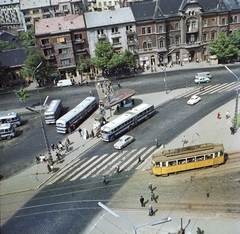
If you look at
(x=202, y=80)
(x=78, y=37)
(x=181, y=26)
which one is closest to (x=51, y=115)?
(x=78, y=37)

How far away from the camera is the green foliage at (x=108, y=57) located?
3152 inches

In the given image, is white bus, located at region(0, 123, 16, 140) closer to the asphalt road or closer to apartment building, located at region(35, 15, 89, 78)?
the asphalt road

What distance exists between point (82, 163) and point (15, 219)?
1323 centimetres

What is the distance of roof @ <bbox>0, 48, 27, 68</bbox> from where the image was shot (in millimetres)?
86500

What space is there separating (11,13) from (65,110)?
135 meters

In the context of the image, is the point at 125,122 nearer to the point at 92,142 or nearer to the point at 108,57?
the point at 92,142

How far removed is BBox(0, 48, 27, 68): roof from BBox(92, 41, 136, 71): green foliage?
894 inches

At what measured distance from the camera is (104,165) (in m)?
43.4

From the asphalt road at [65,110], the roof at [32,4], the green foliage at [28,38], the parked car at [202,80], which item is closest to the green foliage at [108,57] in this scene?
the asphalt road at [65,110]

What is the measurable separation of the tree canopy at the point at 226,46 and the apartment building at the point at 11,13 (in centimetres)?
12818

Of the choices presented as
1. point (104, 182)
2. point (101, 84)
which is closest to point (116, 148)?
point (104, 182)

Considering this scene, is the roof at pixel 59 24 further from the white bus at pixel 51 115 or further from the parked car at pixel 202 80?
the parked car at pixel 202 80

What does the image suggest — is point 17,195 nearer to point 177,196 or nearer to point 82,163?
point 82,163

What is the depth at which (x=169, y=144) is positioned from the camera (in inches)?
1839
